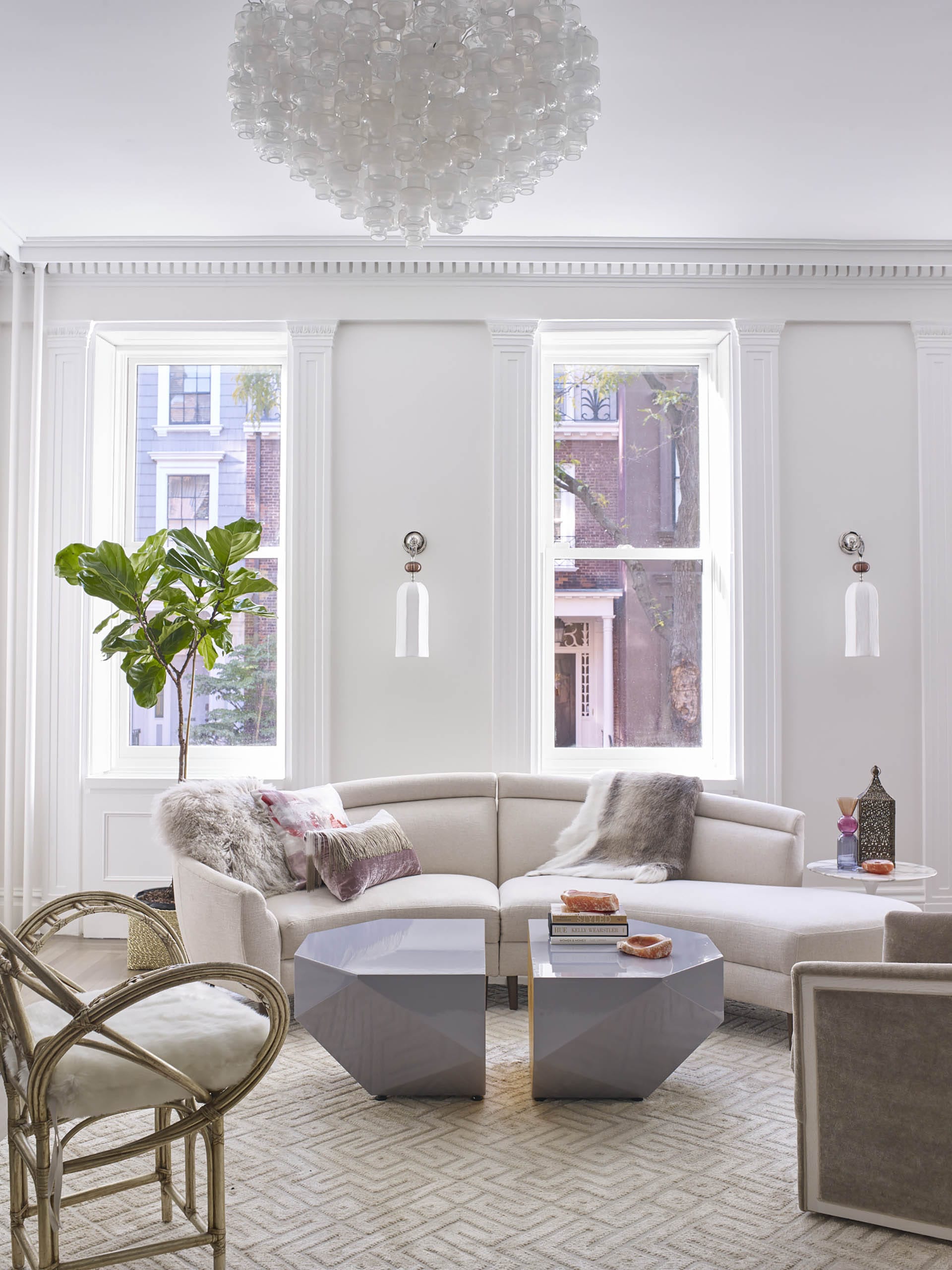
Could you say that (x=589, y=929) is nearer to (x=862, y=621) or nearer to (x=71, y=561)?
(x=862, y=621)

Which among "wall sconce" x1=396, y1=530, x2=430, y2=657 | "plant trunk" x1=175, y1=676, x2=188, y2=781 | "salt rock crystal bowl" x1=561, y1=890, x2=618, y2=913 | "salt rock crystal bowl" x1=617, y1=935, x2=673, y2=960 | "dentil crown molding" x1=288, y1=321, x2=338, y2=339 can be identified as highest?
"dentil crown molding" x1=288, y1=321, x2=338, y2=339

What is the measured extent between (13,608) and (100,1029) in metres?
3.37

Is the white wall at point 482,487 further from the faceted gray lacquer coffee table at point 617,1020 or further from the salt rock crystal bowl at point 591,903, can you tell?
the faceted gray lacquer coffee table at point 617,1020

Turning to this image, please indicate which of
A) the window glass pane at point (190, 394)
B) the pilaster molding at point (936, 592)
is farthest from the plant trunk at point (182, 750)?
the pilaster molding at point (936, 592)

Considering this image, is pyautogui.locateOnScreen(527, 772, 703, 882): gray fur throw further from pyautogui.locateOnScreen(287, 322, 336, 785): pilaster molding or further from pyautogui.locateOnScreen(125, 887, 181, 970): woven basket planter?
pyautogui.locateOnScreen(125, 887, 181, 970): woven basket planter

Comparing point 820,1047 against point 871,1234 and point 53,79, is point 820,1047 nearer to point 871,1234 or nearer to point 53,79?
point 871,1234

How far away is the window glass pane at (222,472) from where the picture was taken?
4.95 meters

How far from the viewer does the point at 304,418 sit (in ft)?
15.5

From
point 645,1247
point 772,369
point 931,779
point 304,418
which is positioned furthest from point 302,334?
point 645,1247

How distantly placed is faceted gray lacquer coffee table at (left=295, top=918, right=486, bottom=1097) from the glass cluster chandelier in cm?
200

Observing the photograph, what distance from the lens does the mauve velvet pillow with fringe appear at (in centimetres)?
362

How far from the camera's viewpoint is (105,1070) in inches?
70.8

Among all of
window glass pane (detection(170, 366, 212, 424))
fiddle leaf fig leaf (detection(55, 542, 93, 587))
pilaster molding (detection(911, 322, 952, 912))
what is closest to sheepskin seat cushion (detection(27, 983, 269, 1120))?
fiddle leaf fig leaf (detection(55, 542, 93, 587))

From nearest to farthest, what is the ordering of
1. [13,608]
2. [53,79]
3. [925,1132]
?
[925,1132]
[53,79]
[13,608]
